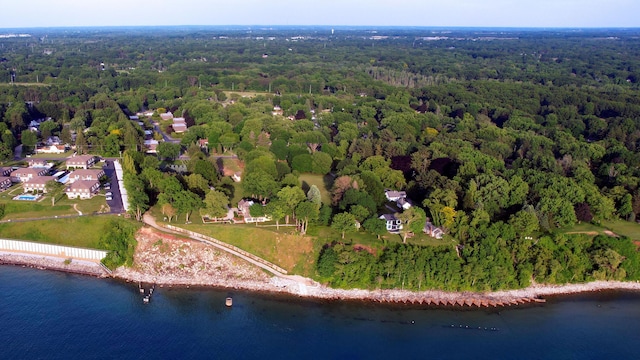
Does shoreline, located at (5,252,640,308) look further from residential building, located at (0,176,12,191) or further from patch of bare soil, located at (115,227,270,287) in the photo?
residential building, located at (0,176,12,191)

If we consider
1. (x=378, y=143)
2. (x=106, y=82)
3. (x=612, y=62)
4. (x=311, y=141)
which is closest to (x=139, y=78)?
(x=106, y=82)

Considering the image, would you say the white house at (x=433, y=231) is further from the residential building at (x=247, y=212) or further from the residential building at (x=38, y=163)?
the residential building at (x=38, y=163)

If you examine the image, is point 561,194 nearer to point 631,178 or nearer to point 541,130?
Answer: point 631,178

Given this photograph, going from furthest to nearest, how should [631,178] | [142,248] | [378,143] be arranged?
[378,143] < [631,178] < [142,248]

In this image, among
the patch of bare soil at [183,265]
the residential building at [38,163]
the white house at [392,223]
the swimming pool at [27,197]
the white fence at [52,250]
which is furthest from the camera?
the residential building at [38,163]

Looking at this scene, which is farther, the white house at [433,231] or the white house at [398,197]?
the white house at [398,197]

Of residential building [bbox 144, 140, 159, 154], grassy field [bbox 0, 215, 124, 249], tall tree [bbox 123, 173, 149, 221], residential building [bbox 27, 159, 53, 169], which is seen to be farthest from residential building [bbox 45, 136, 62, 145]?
tall tree [bbox 123, 173, 149, 221]

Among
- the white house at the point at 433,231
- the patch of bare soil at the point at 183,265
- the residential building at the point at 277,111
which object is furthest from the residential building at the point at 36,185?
the residential building at the point at 277,111
